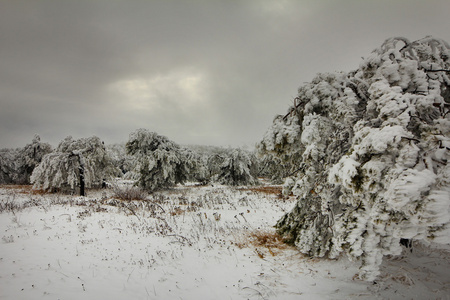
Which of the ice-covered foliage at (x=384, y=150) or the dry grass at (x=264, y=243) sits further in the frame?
the dry grass at (x=264, y=243)

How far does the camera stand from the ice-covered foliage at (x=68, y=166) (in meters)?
13.7

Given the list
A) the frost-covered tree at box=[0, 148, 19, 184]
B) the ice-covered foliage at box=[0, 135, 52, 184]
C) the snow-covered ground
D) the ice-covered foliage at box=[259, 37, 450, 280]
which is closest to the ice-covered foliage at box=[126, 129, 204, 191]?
→ the snow-covered ground

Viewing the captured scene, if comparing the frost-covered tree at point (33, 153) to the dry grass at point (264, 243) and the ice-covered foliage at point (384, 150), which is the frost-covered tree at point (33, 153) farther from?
the ice-covered foliage at point (384, 150)

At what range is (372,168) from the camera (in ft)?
8.19

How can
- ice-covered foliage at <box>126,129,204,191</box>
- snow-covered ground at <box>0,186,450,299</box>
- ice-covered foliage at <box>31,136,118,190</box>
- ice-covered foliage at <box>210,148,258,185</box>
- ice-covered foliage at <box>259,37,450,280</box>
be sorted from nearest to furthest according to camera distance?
ice-covered foliage at <box>259,37,450,280</box> → snow-covered ground at <box>0,186,450,299</box> → ice-covered foliage at <box>31,136,118,190</box> → ice-covered foliage at <box>126,129,204,191</box> → ice-covered foliage at <box>210,148,258,185</box>

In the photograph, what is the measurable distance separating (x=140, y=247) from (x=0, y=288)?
2.62 m

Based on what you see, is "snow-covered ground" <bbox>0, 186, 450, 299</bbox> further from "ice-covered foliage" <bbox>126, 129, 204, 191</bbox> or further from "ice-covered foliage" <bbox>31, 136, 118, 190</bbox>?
"ice-covered foliage" <bbox>126, 129, 204, 191</bbox>

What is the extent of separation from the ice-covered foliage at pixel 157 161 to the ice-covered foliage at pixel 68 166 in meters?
2.80

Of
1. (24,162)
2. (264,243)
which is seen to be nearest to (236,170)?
(264,243)

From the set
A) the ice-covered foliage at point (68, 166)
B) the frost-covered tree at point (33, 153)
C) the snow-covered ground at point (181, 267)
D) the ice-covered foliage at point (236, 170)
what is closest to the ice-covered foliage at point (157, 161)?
the ice-covered foliage at point (68, 166)

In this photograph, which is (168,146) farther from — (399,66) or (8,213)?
(399,66)

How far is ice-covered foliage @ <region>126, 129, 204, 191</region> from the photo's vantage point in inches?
608

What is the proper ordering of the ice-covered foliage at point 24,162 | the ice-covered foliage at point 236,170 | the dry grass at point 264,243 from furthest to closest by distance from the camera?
the ice-covered foliage at point 24,162 < the ice-covered foliage at point 236,170 < the dry grass at point 264,243

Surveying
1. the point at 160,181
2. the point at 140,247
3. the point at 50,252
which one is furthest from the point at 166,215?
the point at 160,181
